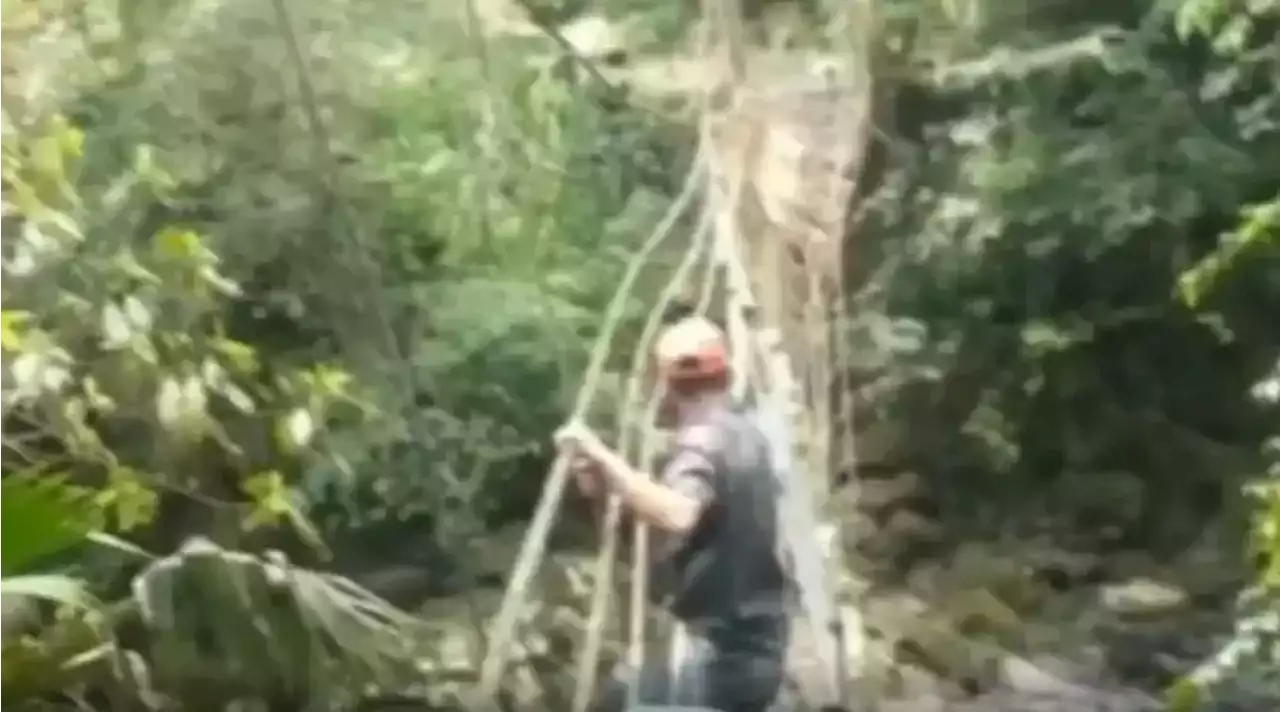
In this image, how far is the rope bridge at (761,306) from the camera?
133cm

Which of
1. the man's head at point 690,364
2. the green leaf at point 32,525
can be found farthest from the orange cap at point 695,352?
the green leaf at point 32,525

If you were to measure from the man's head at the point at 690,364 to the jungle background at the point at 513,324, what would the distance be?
46mm

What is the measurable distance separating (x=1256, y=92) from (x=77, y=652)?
3.67ft

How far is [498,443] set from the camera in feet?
4.46

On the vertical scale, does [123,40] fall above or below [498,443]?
above

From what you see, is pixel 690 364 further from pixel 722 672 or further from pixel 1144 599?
pixel 1144 599

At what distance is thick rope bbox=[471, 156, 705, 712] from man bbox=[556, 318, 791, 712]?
3 cm

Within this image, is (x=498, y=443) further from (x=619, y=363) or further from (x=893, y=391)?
(x=893, y=391)

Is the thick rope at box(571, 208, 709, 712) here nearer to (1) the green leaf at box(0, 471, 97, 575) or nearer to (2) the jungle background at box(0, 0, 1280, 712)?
(2) the jungle background at box(0, 0, 1280, 712)

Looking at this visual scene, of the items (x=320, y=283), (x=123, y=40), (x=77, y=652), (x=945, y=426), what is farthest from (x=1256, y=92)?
(x=77, y=652)

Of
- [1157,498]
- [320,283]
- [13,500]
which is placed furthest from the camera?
[320,283]

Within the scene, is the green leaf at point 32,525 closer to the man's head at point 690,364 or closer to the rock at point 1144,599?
the man's head at point 690,364

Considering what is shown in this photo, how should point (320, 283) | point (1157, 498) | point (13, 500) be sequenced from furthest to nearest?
1. point (320, 283)
2. point (1157, 498)
3. point (13, 500)

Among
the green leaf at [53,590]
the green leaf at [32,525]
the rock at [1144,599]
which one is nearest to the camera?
the green leaf at [32,525]
